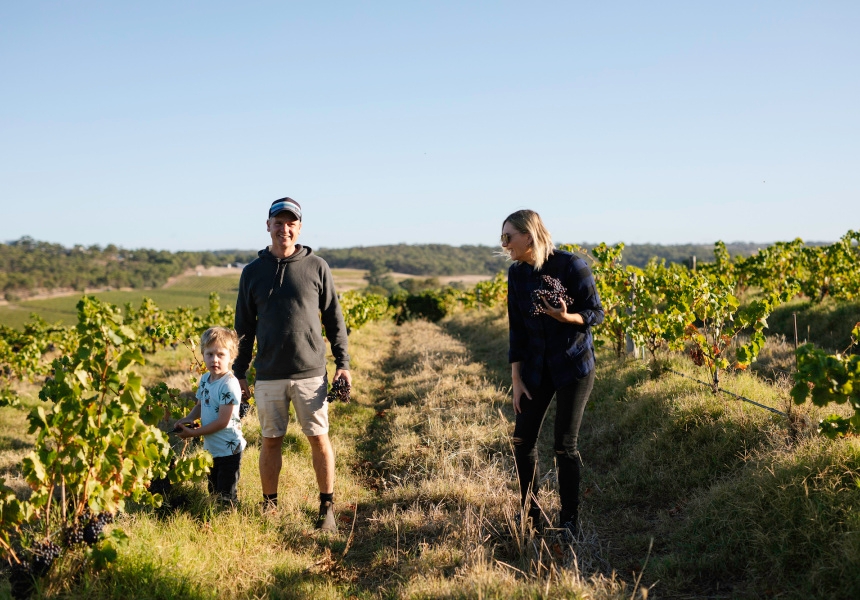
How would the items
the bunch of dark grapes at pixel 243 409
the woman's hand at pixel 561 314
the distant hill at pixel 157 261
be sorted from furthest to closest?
the distant hill at pixel 157 261 < the bunch of dark grapes at pixel 243 409 < the woman's hand at pixel 561 314

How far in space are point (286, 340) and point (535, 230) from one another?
67.0 inches

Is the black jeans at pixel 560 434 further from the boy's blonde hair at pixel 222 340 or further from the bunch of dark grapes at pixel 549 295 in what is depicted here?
the boy's blonde hair at pixel 222 340

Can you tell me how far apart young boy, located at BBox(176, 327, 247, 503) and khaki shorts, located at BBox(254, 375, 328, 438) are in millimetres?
271

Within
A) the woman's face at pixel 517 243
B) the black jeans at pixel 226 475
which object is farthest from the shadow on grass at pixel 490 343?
the woman's face at pixel 517 243

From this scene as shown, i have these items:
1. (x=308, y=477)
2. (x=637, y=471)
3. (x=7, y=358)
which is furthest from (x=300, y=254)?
(x=7, y=358)

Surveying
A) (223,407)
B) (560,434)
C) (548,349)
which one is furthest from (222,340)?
(560,434)

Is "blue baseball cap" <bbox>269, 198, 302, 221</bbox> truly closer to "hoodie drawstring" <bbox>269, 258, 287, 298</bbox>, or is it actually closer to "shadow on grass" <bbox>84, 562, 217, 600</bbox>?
"hoodie drawstring" <bbox>269, 258, 287, 298</bbox>

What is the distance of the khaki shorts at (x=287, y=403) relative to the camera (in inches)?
147

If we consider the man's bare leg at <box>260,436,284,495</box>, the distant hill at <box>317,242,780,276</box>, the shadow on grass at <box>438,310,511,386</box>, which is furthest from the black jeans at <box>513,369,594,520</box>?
the distant hill at <box>317,242,780,276</box>

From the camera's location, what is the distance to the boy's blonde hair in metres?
3.94

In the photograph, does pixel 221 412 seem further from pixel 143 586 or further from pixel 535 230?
pixel 535 230

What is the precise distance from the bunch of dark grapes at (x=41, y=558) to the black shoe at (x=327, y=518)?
1.63 meters

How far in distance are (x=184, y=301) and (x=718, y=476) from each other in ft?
216

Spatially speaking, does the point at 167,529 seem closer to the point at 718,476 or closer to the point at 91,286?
the point at 718,476
